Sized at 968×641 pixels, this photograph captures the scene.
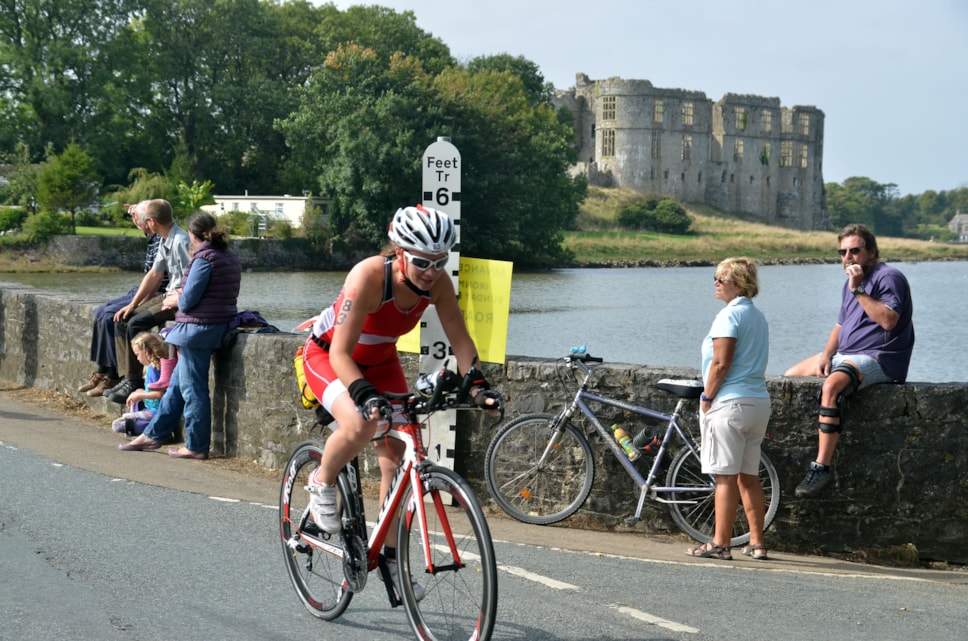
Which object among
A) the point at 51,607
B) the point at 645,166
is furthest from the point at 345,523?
the point at 645,166

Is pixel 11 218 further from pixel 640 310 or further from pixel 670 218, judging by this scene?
pixel 670 218

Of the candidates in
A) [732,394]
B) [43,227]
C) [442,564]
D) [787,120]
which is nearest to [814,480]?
[732,394]

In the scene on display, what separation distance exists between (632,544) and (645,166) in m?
133

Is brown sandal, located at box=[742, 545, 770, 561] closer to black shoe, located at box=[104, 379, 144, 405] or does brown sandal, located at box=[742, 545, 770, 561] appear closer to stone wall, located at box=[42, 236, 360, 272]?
black shoe, located at box=[104, 379, 144, 405]

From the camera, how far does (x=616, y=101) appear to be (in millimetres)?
143500

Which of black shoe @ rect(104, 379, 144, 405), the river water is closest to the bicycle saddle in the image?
black shoe @ rect(104, 379, 144, 405)

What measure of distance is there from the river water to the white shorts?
19434 mm

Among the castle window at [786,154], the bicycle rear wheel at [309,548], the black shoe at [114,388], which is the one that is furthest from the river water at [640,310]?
the castle window at [786,154]

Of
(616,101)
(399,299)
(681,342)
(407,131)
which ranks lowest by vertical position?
(681,342)

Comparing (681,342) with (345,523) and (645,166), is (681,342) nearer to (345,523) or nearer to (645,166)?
(345,523)

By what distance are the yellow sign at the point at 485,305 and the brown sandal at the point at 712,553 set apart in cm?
210

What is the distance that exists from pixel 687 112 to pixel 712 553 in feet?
467

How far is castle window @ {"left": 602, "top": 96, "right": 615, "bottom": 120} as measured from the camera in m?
143

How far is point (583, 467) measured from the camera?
8.70 metres
